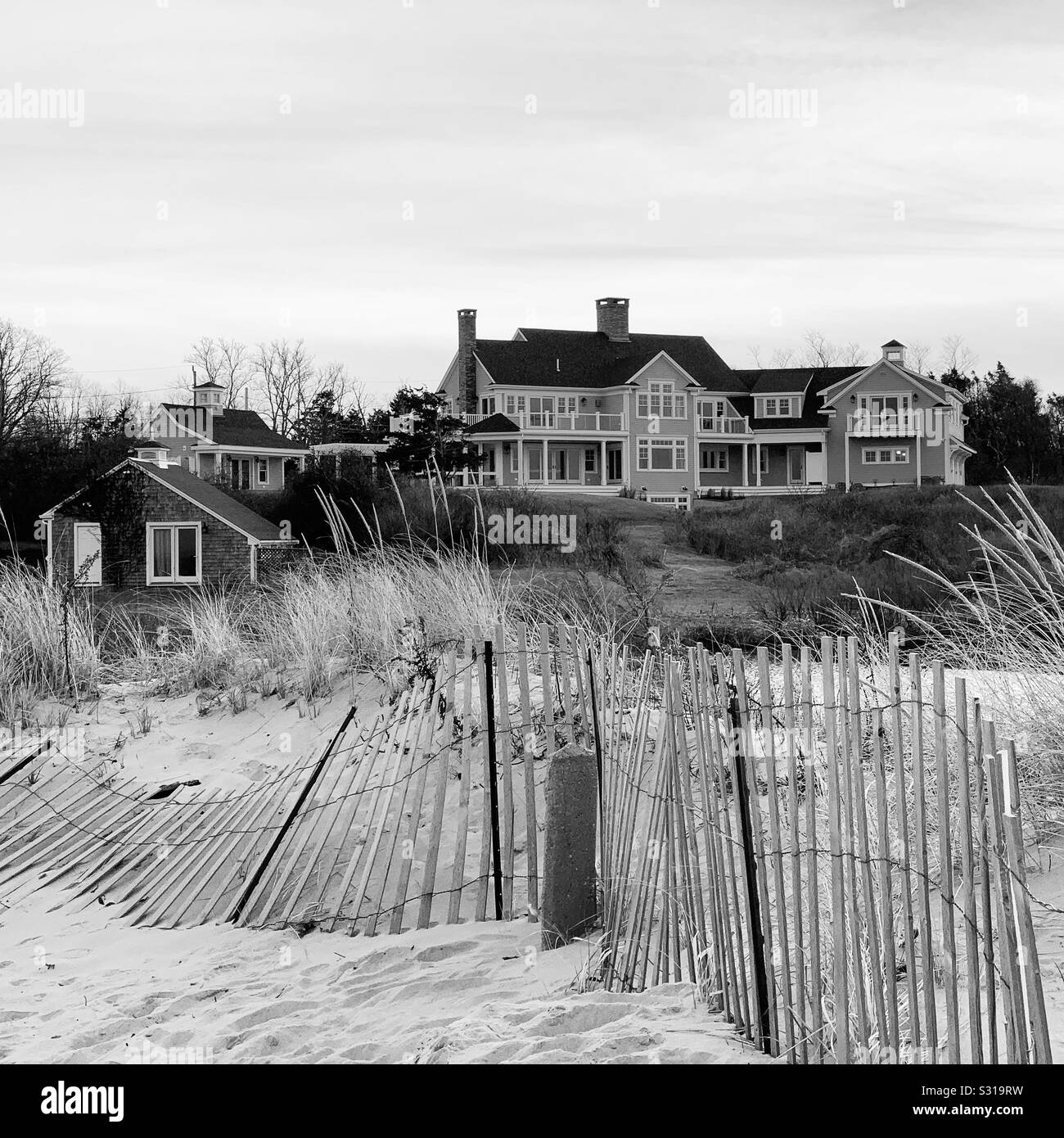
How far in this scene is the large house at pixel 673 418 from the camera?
45.4 metres

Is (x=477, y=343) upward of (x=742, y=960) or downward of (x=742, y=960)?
upward

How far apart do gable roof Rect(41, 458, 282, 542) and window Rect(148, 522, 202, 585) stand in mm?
742

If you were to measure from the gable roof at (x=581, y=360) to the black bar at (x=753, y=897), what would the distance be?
4223cm

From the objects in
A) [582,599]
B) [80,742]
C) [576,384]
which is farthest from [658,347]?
[80,742]

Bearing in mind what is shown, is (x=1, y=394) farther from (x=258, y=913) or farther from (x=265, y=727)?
(x=258, y=913)

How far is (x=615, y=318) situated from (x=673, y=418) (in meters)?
5.23

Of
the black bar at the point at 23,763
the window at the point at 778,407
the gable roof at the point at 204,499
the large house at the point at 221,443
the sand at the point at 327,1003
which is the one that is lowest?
the sand at the point at 327,1003

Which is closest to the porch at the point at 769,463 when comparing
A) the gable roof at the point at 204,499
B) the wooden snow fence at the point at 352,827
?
the gable roof at the point at 204,499

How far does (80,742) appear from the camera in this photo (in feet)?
27.7

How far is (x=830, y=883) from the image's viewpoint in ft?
12.8

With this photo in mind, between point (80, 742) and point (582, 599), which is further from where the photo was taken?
point (582, 599)

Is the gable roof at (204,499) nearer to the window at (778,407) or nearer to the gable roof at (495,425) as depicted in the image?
the gable roof at (495,425)
